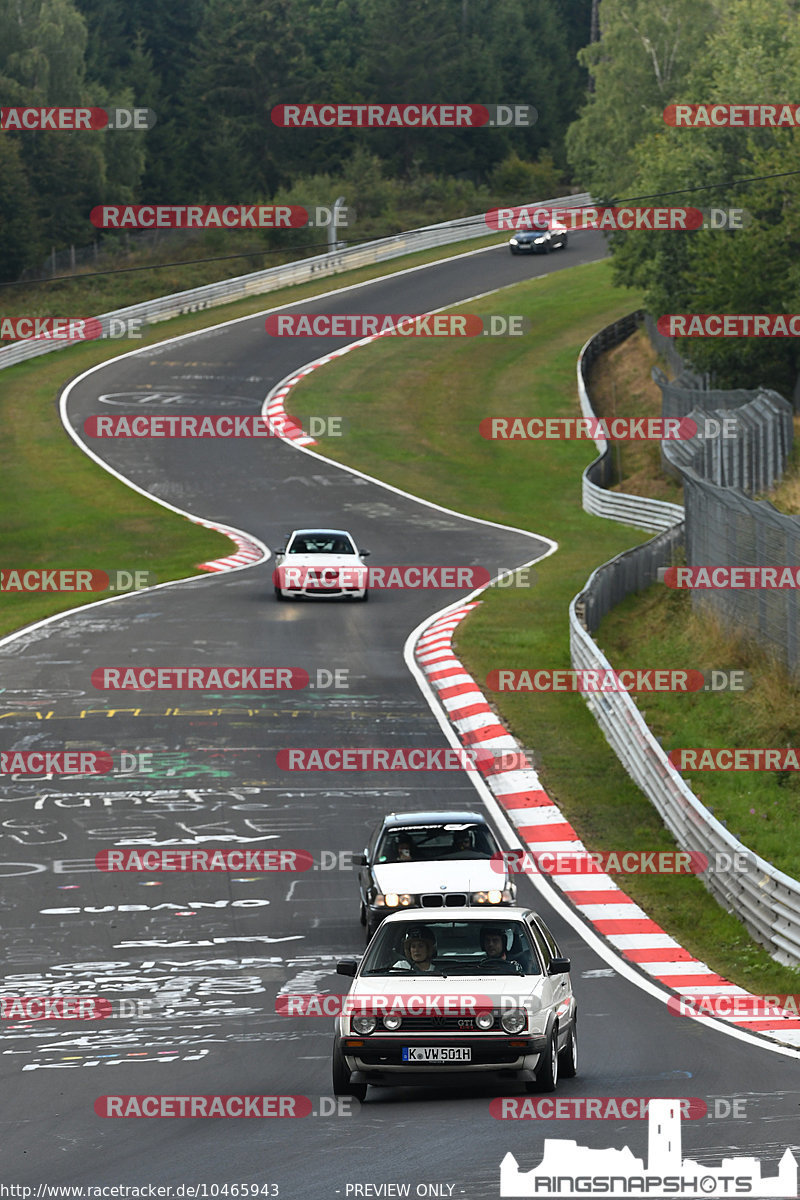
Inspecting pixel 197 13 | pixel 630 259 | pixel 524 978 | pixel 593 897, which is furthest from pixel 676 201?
pixel 197 13

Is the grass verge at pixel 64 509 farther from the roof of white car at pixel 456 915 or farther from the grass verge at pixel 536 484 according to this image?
the roof of white car at pixel 456 915

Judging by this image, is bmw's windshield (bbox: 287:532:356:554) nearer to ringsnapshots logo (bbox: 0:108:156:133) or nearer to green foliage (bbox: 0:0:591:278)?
ringsnapshots logo (bbox: 0:108:156:133)

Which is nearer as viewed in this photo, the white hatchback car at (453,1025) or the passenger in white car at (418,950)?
the white hatchback car at (453,1025)

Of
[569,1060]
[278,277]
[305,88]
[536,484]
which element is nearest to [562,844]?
[569,1060]

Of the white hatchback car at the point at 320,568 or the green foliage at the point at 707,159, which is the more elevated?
the green foliage at the point at 707,159

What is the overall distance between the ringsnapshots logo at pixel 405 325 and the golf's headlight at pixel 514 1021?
62142mm

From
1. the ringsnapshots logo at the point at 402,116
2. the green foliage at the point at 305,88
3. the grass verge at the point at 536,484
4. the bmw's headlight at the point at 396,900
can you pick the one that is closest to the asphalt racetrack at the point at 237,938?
the bmw's headlight at the point at 396,900

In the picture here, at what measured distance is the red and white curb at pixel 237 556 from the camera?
4131 centimetres

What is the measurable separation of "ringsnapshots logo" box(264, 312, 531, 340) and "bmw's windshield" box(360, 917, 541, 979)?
200ft

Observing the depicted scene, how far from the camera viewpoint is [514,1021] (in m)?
11.1

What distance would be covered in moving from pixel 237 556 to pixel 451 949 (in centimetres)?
3092

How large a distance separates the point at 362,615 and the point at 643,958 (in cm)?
1900

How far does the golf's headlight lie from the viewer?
11047mm

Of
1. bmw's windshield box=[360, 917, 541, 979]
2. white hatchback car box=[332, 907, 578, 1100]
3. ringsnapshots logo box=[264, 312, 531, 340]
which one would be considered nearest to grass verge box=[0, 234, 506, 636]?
ringsnapshots logo box=[264, 312, 531, 340]
